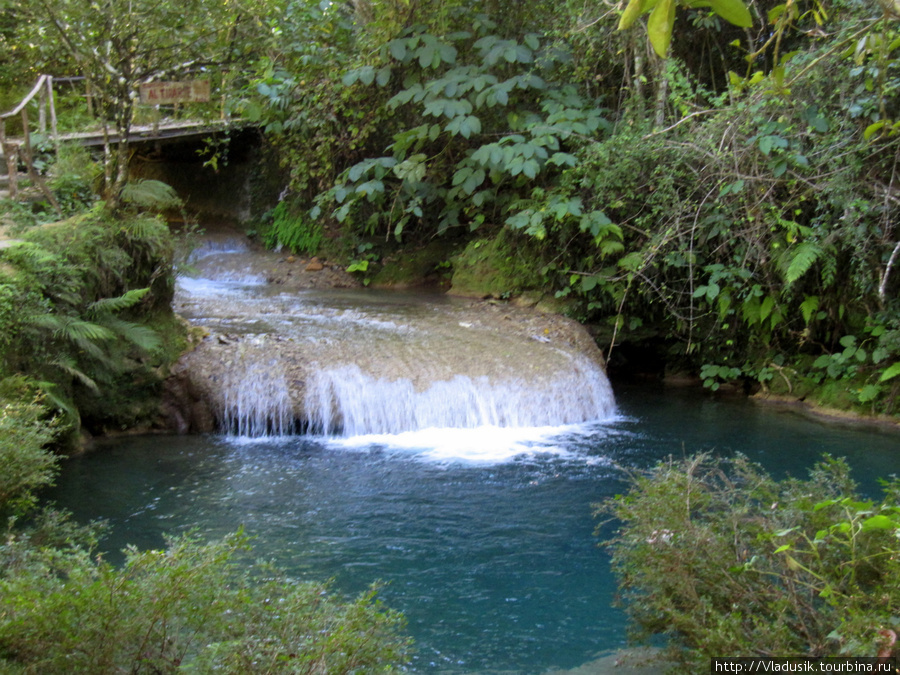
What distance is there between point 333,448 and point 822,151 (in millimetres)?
6848

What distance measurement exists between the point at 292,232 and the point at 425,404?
8.00m

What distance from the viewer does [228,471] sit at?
25.1 ft

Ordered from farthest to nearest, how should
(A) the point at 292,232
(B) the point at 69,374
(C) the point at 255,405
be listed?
(A) the point at 292,232 → (C) the point at 255,405 → (B) the point at 69,374

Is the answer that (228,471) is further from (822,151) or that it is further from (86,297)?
(822,151)

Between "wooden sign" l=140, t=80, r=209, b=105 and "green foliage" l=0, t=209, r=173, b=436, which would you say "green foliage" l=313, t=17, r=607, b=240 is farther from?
"green foliage" l=0, t=209, r=173, b=436

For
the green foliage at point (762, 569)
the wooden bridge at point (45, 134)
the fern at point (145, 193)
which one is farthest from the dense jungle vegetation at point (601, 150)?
the green foliage at point (762, 569)

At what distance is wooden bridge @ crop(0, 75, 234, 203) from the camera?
32.0 feet

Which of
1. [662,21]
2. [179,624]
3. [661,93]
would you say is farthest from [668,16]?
[661,93]

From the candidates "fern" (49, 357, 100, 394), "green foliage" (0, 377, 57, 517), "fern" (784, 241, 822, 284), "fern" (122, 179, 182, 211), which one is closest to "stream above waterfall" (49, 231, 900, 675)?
"fern" (49, 357, 100, 394)

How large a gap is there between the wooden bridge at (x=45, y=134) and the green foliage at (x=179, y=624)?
25.3 feet

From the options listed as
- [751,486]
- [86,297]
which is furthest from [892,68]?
[86,297]

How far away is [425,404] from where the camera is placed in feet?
30.1

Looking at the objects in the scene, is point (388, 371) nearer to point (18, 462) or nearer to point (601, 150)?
point (601, 150)

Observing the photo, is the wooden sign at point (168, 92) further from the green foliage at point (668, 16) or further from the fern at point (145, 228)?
the green foliage at point (668, 16)
